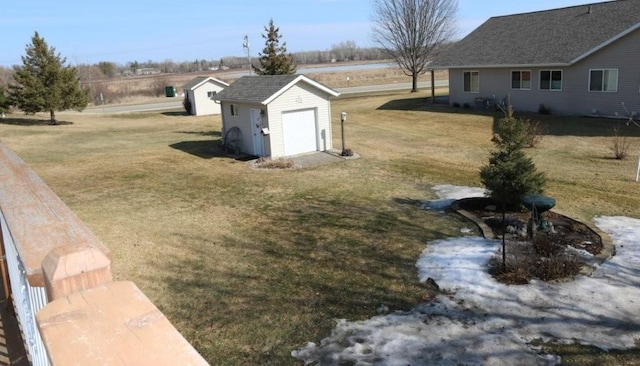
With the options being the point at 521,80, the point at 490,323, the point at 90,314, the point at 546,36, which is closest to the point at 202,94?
the point at 521,80

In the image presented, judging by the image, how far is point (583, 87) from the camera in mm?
26062

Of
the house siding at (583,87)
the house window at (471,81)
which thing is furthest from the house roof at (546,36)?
the house window at (471,81)

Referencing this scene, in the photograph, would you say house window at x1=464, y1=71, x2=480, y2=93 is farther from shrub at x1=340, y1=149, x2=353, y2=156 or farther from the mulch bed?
the mulch bed

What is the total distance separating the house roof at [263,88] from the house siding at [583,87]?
13.7 metres

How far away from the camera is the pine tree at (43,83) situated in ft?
103

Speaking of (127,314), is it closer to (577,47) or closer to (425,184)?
(425,184)

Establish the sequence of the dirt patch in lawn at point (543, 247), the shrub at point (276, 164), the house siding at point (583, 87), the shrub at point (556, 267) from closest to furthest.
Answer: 1. the shrub at point (556, 267)
2. the dirt patch in lawn at point (543, 247)
3. the shrub at point (276, 164)
4. the house siding at point (583, 87)

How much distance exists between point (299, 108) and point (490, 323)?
14948 mm

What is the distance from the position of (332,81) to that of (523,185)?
194 feet

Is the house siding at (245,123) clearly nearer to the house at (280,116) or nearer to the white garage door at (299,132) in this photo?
the house at (280,116)

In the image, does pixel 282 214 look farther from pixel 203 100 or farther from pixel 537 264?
pixel 203 100

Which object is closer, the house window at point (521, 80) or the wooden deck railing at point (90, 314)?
the wooden deck railing at point (90, 314)

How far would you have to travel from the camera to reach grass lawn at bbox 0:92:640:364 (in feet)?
24.1

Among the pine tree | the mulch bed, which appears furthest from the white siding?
the mulch bed
